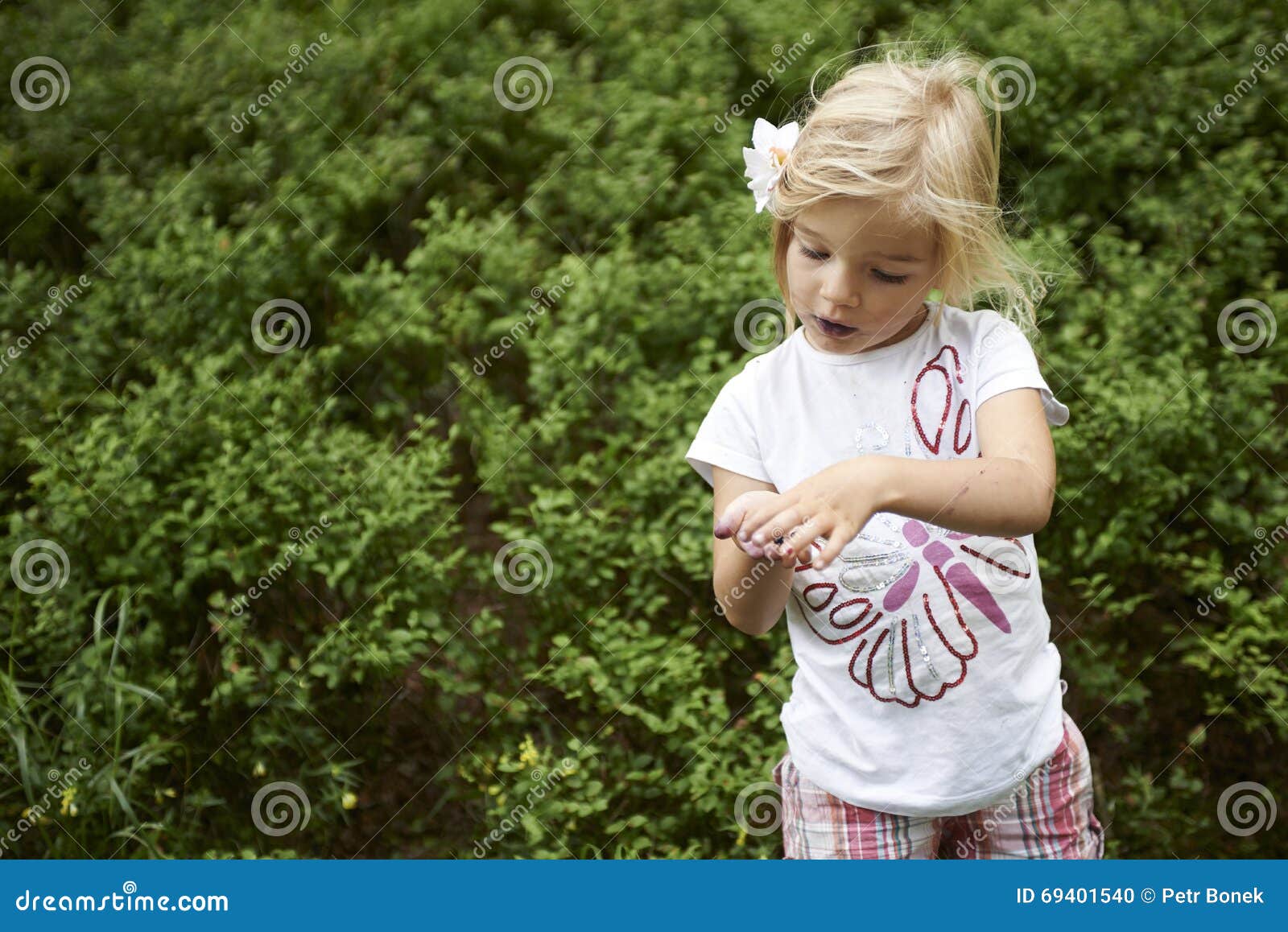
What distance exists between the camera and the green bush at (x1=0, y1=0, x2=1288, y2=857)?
3154mm

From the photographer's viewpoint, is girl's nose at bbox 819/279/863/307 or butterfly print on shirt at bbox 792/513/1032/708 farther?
butterfly print on shirt at bbox 792/513/1032/708

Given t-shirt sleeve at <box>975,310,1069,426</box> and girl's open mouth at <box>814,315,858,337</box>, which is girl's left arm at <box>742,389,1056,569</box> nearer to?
t-shirt sleeve at <box>975,310,1069,426</box>

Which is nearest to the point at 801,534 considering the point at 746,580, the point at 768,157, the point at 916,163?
the point at 746,580

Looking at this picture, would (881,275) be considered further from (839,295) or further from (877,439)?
(877,439)

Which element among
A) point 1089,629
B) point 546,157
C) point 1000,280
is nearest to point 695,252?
point 546,157

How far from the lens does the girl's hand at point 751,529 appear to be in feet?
4.52

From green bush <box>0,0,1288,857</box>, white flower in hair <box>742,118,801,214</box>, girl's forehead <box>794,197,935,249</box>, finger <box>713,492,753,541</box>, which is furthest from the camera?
green bush <box>0,0,1288,857</box>

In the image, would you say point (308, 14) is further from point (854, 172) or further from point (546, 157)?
point (854, 172)

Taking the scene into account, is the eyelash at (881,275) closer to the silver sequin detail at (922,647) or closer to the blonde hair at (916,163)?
the blonde hair at (916,163)

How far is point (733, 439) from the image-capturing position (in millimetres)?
1817

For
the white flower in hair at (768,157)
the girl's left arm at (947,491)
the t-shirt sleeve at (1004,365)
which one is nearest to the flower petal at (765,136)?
the white flower in hair at (768,157)

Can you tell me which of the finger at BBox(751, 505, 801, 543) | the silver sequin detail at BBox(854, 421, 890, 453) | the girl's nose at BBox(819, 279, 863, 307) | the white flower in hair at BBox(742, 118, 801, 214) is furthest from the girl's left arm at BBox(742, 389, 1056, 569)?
the white flower in hair at BBox(742, 118, 801, 214)

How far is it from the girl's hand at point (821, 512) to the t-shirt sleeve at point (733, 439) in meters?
0.39

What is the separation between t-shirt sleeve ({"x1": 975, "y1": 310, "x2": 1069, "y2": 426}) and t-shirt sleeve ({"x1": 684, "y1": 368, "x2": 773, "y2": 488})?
0.33 meters
